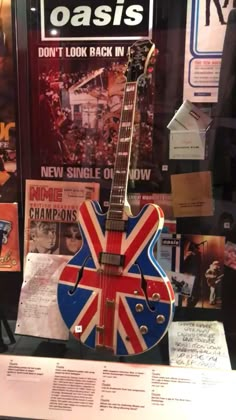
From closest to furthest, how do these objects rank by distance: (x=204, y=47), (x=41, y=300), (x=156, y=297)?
(x=156, y=297) < (x=204, y=47) < (x=41, y=300)

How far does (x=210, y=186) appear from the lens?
1486 mm

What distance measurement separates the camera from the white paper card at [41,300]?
4.88ft

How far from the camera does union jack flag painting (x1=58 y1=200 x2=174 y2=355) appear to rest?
1.28 m

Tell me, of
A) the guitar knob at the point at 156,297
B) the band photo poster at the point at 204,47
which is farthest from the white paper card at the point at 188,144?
the guitar knob at the point at 156,297

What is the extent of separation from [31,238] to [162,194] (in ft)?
1.64

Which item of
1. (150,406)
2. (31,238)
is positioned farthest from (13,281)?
(150,406)

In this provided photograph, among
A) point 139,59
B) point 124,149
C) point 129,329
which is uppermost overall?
point 139,59

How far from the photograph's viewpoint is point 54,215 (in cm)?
157

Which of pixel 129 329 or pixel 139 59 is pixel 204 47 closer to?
pixel 139 59

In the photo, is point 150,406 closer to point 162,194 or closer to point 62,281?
point 62,281

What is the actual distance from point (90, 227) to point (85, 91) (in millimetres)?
480

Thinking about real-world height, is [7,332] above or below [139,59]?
below

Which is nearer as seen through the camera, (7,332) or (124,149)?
(124,149)

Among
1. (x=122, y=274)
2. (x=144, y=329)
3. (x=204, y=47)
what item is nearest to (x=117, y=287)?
(x=122, y=274)
